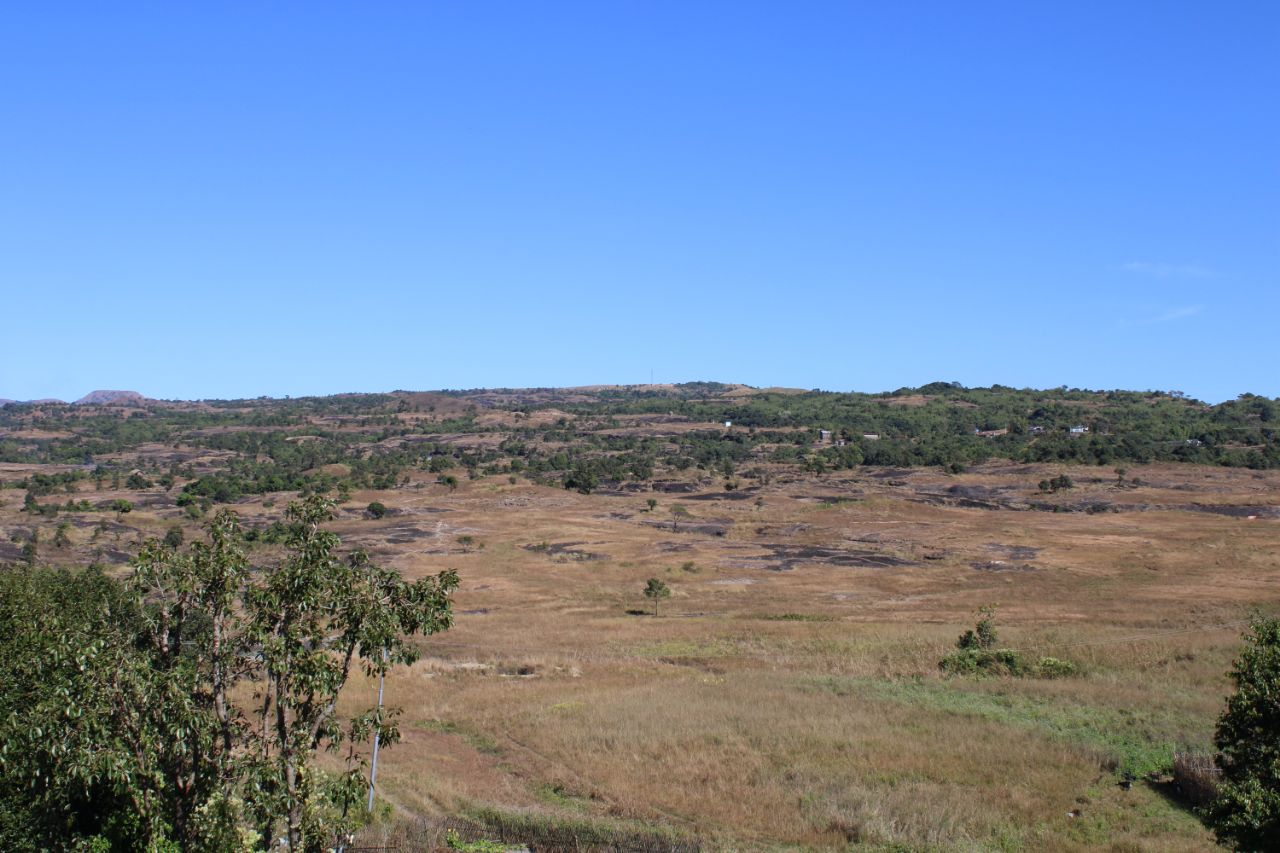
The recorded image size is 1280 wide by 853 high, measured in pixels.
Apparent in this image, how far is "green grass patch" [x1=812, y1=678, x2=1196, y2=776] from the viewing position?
2808 cm

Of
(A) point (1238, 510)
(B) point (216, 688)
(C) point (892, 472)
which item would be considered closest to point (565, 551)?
(C) point (892, 472)

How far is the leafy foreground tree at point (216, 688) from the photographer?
39.2ft

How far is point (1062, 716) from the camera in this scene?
107ft

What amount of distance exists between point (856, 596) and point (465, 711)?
35.5 m

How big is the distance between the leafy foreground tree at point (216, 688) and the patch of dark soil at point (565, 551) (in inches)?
2606

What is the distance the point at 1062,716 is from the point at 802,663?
41.1 ft

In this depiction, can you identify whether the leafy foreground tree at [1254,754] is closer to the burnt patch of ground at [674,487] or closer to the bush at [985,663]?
the bush at [985,663]

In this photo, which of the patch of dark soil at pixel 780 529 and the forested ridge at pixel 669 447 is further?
the forested ridge at pixel 669 447

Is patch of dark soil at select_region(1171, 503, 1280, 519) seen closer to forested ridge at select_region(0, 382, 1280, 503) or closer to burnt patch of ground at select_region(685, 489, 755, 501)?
forested ridge at select_region(0, 382, 1280, 503)

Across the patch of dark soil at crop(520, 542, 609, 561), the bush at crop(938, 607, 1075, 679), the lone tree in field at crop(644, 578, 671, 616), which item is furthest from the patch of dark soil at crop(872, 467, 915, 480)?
the bush at crop(938, 607, 1075, 679)

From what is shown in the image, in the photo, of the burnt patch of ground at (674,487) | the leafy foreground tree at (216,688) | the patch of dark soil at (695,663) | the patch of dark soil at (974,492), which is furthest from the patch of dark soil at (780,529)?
the leafy foreground tree at (216,688)

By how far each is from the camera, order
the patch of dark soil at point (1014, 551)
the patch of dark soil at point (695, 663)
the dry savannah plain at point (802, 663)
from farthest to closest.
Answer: the patch of dark soil at point (1014, 551) → the patch of dark soil at point (695, 663) → the dry savannah plain at point (802, 663)

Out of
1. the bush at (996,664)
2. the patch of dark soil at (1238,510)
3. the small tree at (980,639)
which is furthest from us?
the patch of dark soil at (1238,510)

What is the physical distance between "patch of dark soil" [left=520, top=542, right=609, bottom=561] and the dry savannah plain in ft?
1.73
